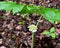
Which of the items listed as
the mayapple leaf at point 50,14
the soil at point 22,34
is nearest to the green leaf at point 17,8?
the mayapple leaf at point 50,14

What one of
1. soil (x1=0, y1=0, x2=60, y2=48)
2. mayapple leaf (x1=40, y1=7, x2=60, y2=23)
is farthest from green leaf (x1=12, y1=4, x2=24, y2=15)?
soil (x1=0, y1=0, x2=60, y2=48)

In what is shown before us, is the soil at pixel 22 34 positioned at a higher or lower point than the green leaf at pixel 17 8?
lower

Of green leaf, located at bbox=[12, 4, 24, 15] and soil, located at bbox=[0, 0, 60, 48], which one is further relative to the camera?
soil, located at bbox=[0, 0, 60, 48]

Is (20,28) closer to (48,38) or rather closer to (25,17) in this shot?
(25,17)

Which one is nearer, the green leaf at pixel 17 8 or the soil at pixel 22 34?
the green leaf at pixel 17 8

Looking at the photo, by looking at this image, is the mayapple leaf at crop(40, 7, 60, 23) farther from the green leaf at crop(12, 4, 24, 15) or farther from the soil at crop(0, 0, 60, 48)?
the soil at crop(0, 0, 60, 48)

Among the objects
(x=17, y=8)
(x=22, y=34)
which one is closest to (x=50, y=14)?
(x=17, y=8)

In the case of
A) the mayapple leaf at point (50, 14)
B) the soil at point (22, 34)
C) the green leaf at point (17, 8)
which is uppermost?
the green leaf at point (17, 8)

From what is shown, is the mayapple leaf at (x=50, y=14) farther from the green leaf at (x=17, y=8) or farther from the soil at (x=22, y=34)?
the soil at (x=22, y=34)

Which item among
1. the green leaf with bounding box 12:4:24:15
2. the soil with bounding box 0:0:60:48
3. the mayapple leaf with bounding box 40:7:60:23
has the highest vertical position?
the green leaf with bounding box 12:4:24:15

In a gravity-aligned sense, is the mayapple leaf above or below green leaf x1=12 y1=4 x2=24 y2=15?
below

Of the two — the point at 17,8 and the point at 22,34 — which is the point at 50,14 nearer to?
the point at 17,8
